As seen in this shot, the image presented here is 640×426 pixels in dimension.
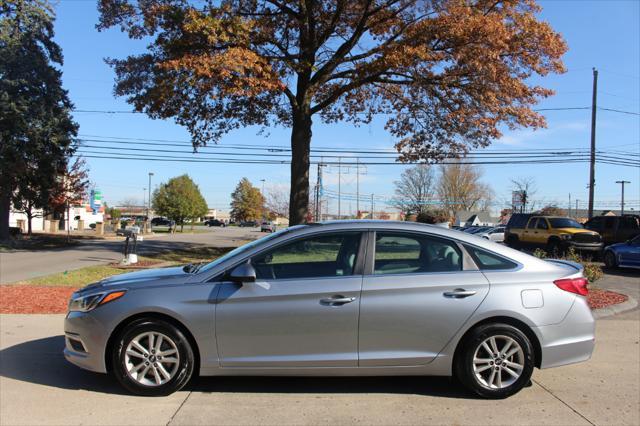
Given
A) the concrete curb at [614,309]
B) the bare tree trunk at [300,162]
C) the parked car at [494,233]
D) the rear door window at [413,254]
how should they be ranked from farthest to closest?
the parked car at [494,233]
the bare tree trunk at [300,162]
the concrete curb at [614,309]
the rear door window at [413,254]

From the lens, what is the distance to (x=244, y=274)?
4.34 m

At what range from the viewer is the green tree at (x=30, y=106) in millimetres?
26547

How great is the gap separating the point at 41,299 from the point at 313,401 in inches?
269

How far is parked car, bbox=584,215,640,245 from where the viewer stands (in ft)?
70.5

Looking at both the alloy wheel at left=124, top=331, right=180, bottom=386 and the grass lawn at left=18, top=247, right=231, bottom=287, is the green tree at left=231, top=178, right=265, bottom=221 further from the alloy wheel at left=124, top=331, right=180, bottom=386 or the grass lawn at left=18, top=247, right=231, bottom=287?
the alloy wheel at left=124, top=331, right=180, bottom=386

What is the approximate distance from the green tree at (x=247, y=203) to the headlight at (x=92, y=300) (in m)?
109

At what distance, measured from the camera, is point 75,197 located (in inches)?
1501

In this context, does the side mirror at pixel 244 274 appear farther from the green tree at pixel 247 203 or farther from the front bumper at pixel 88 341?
the green tree at pixel 247 203

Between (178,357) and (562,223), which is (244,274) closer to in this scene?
(178,357)

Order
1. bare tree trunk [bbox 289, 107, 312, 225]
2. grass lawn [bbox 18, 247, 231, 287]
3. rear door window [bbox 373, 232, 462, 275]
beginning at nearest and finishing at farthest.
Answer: rear door window [bbox 373, 232, 462, 275] < grass lawn [bbox 18, 247, 231, 287] < bare tree trunk [bbox 289, 107, 312, 225]

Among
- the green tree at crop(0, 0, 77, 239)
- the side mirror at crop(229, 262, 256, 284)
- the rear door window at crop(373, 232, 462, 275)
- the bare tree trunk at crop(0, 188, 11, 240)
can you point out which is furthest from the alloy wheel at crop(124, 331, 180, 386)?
the bare tree trunk at crop(0, 188, 11, 240)

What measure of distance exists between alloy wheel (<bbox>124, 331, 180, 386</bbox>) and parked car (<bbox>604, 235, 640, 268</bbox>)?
48.6 ft

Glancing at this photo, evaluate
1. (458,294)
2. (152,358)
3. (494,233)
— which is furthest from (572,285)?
(494,233)

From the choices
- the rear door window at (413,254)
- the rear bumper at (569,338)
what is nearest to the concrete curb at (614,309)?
the rear bumper at (569,338)
